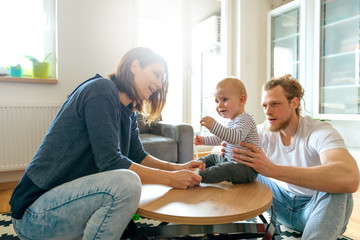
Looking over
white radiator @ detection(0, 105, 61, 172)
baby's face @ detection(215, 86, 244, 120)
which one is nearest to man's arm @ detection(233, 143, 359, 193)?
baby's face @ detection(215, 86, 244, 120)

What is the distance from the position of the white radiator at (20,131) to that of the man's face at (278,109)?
208 cm

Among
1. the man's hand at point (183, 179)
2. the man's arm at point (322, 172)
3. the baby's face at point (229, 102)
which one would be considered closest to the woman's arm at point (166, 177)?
the man's hand at point (183, 179)

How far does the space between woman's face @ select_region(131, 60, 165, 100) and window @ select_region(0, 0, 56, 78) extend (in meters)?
2.01

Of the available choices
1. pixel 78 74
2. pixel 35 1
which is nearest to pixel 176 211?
pixel 78 74

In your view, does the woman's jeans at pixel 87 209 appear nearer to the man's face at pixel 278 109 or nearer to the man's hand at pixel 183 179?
the man's hand at pixel 183 179

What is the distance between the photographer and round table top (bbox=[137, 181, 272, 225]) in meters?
0.73

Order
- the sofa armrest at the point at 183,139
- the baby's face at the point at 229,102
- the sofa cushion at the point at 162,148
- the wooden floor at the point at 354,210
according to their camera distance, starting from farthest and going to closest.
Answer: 1. the sofa armrest at the point at 183,139
2. the sofa cushion at the point at 162,148
3. the wooden floor at the point at 354,210
4. the baby's face at the point at 229,102

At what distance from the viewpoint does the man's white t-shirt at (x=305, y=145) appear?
1.10 meters

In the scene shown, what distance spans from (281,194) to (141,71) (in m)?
0.92

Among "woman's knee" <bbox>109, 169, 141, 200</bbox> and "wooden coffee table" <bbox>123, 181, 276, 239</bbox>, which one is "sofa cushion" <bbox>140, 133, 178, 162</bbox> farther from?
"woman's knee" <bbox>109, 169, 141, 200</bbox>

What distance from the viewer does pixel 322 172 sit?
98 centimetres

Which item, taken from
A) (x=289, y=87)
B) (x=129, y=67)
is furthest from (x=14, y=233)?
(x=289, y=87)

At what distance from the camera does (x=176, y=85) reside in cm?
361

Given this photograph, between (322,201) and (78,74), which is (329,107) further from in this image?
(78,74)
